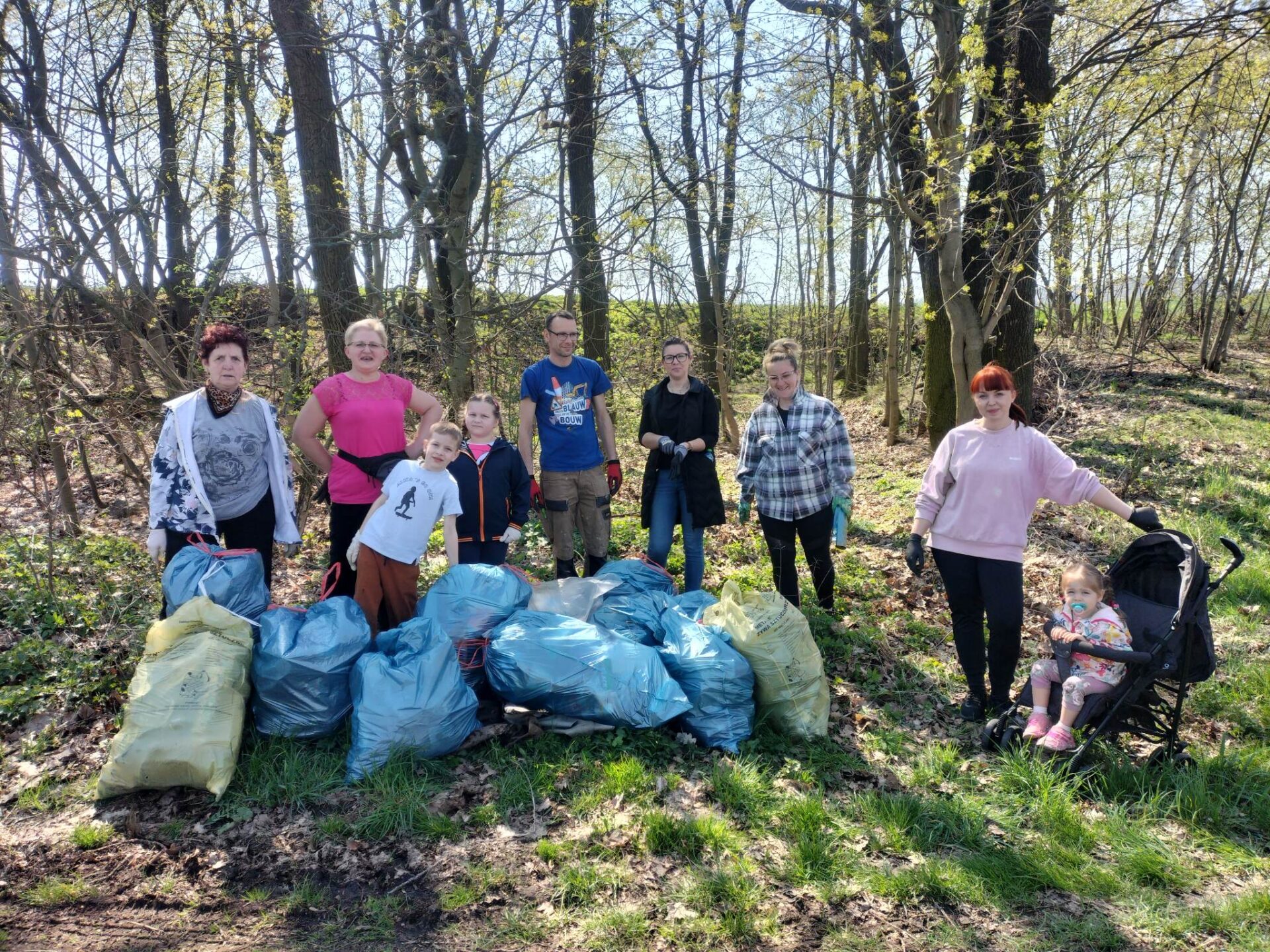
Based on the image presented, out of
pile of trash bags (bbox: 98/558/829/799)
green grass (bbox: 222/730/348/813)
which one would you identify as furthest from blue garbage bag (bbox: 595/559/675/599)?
green grass (bbox: 222/730/348/813)

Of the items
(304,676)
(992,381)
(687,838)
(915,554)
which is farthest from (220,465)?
(992,381)

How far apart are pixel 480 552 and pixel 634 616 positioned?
919mm

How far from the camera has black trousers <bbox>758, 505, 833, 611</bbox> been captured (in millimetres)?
4789

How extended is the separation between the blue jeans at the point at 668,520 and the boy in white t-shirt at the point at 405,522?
143 centimetres

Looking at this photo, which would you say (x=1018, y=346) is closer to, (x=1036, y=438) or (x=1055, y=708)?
(x=1036, y=438)

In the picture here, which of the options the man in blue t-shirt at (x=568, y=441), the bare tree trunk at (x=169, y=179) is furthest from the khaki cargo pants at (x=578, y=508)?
the bare tree trunk at (x=169, y=179)

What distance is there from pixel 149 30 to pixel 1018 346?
869cm

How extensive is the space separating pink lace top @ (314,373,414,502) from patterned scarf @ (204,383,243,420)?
430 millimetres

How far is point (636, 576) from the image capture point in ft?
15.3

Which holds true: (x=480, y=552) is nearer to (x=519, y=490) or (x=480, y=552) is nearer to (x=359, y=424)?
(x=519, y=490)

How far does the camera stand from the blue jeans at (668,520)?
499cm

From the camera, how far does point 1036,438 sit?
3.79 m

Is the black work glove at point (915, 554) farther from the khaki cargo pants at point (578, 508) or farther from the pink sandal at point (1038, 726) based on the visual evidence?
the khaki cargo pants at point (578, 508)

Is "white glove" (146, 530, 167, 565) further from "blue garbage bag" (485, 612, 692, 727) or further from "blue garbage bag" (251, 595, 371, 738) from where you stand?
"blue garbage bag" (485, 612, 692, 727)
